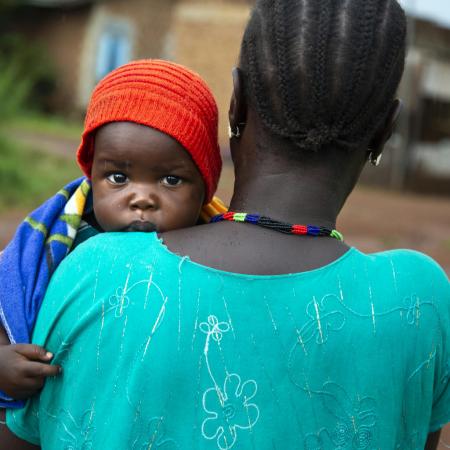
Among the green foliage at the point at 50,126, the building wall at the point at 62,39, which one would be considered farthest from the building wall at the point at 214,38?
the building wall at the point at 62,39

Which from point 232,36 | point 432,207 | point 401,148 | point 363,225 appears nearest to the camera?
point 363,225

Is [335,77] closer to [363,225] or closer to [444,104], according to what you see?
[363,225]

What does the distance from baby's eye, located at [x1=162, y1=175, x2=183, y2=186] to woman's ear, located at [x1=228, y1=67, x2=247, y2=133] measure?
365 mm

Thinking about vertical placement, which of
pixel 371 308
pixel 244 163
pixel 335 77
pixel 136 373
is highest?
pixel 335 77

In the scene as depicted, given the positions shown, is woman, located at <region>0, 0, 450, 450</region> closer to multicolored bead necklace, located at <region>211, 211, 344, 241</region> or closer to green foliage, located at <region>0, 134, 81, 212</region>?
multicolored bead necklace, located at <region>211, 211, 344, 241</region>

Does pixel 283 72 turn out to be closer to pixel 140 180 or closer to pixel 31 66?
pixel 140 180

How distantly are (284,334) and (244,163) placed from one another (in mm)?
357

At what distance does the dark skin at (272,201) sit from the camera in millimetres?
1472

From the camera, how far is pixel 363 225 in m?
10.5

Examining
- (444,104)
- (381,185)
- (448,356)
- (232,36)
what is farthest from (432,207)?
(448,356)

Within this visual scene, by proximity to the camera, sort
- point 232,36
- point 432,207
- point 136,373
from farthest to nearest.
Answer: point 232,36
point 432,207
point 136,373

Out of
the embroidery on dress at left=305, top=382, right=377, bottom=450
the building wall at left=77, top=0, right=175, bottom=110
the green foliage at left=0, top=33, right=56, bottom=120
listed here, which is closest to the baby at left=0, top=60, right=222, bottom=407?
the embroidery on dress at left=305, top=382, right=377, bottom=450

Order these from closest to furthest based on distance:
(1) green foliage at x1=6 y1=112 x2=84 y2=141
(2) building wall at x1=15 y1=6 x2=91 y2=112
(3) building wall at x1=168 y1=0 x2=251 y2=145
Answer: (1) green foliage at x1=6 y1=112 x2=84 y2=141 → (3) building wall at x1=168 y1=0 x2=251 y2=145 → (2) building wall at x1=15 y1=6 x2=91 y2=112

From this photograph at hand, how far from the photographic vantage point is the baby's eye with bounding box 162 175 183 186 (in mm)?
1921
